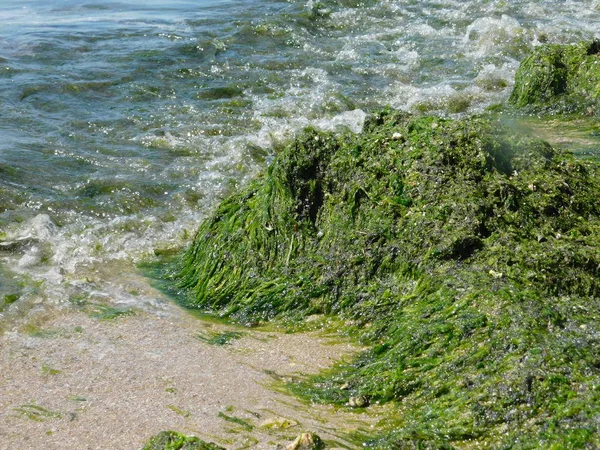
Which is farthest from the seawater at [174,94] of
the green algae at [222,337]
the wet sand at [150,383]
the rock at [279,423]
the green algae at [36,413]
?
the rock at [279,423]

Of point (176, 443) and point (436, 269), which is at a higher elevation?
point (436, 269)

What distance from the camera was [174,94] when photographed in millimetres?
10227

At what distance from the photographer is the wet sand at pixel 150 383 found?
11.8ft

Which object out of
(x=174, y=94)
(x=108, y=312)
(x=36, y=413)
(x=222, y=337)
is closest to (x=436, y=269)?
(x=222, y=337)

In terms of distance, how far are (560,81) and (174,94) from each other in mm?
4999

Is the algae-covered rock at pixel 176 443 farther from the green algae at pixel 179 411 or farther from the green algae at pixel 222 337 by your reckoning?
the green algae at pixel 222 337

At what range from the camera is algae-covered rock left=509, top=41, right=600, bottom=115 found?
8.70 m

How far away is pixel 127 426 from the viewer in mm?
3631

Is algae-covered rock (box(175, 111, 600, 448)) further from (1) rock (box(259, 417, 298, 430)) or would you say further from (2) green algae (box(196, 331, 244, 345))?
(1) rock (box(259, 417, 298, 430))

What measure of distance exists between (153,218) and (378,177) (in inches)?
105

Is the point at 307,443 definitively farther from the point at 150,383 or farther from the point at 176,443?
the point at 150,383

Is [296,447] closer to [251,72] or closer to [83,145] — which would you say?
[83,145]

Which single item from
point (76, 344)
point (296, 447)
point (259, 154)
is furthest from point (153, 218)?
point (296, 447)

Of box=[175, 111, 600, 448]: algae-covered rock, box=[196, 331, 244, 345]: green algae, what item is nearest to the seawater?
box=[196, 331, 244, 345]: green algae
